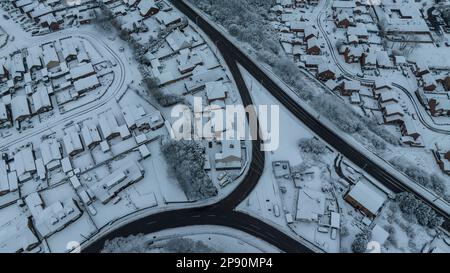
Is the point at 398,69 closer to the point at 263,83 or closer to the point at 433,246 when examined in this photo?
the point at 263,83

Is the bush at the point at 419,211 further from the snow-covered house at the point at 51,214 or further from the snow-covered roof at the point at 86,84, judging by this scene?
the snow-covered roof at the point at 86,84

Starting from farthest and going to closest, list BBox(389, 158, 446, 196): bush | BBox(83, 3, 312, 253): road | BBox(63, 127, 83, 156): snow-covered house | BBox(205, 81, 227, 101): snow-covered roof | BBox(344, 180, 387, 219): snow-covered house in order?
BBox(205, 81, 227, 101): snow-covered roof → BBox(63, 127, 83, 156): snow-covered house → BBox(389, 158, 446, 196): bush → BBox(344, 180, 387, 219): snow-covered house → BBox(83, 3, 312, 253): road

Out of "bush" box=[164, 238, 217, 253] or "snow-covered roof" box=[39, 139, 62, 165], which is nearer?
"bush" box=[164, 238, 217, 253]

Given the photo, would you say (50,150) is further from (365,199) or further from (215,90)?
(365,199)

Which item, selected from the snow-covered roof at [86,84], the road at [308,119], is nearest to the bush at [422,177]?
the road at [308,119]

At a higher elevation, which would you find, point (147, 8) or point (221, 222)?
point (147, 8)

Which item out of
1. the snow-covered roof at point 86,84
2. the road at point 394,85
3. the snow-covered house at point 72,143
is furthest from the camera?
the snow-covered roof at point 86,84

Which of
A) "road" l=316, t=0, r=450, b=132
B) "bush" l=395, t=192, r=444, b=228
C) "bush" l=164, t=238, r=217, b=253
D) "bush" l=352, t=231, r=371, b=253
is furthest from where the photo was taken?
"road" l=316, t=0, r=450, b=132

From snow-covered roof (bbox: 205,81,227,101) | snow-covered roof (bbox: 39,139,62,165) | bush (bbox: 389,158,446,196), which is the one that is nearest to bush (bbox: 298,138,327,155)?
bush (bbox: 389,158,446,196)

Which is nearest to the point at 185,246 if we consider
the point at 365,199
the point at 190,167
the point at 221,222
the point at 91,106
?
the point at 221,222

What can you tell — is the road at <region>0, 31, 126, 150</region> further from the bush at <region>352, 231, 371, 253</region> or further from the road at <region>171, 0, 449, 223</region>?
the bush at <region>352, 231, 371, 253</region>

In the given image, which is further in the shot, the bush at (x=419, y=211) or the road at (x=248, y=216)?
the bush at (x=419, y=211)

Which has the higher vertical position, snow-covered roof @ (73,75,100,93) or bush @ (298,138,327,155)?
snow-covered roof @ (73,75,100,93)
